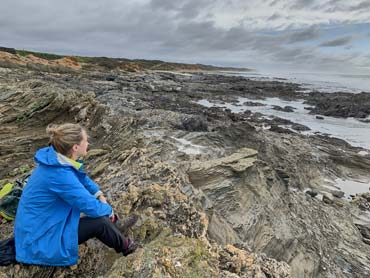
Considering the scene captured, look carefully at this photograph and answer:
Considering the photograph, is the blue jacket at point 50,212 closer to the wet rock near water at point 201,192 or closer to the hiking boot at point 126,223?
the wet rock near water at point 201,192

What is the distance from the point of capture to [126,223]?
14.8 ft

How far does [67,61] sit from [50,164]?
7520cm

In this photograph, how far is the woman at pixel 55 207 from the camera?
Result: 3.56 metres

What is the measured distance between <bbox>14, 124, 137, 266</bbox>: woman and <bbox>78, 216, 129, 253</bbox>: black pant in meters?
0.06

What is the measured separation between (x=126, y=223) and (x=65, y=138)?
1.50 metres

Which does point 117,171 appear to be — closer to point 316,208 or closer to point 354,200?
point 316,208

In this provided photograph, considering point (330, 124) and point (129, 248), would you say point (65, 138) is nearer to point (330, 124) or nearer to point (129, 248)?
point (129, 248)

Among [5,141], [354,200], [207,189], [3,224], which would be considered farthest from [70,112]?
[354,200]

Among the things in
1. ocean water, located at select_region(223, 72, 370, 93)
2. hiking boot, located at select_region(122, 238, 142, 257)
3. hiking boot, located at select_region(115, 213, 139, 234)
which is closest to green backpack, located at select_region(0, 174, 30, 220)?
hiking boot, located at select_region(115, 213, 139, 234)

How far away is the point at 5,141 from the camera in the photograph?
40.5 feet

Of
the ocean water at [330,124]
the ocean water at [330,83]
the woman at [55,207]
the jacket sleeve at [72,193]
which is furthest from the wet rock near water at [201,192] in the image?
the ocean water at [330,83]

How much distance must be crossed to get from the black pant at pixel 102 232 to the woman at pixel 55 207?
0.06 meters

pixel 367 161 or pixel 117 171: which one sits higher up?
pixel 117 171

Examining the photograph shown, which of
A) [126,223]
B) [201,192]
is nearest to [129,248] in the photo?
[126,223]
